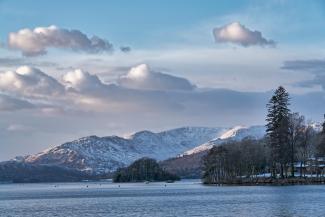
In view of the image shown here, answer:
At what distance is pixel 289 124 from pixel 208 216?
83.2 metres

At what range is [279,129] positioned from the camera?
146 m

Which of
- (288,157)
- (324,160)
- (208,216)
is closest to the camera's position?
(208,216)

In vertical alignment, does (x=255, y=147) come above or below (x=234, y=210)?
above

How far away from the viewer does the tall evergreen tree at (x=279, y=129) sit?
477ft

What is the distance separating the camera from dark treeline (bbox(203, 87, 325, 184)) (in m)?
146

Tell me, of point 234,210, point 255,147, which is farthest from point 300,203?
point 255,147

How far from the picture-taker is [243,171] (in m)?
185

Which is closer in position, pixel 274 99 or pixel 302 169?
pixel 274 99

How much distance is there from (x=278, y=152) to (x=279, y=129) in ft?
16.7

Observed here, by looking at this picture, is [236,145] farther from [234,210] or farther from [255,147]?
[234,210]

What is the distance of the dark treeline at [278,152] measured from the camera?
5758 inches

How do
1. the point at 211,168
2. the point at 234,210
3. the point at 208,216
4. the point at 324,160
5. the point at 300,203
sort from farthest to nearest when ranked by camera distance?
1. the point at 211,168
2. the point at 324,160
3. the point at 300,203
4. the point at 234,210
5. the point at 208,216

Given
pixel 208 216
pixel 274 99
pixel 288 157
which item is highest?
pixel 274 99

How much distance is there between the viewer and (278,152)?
14575cm
